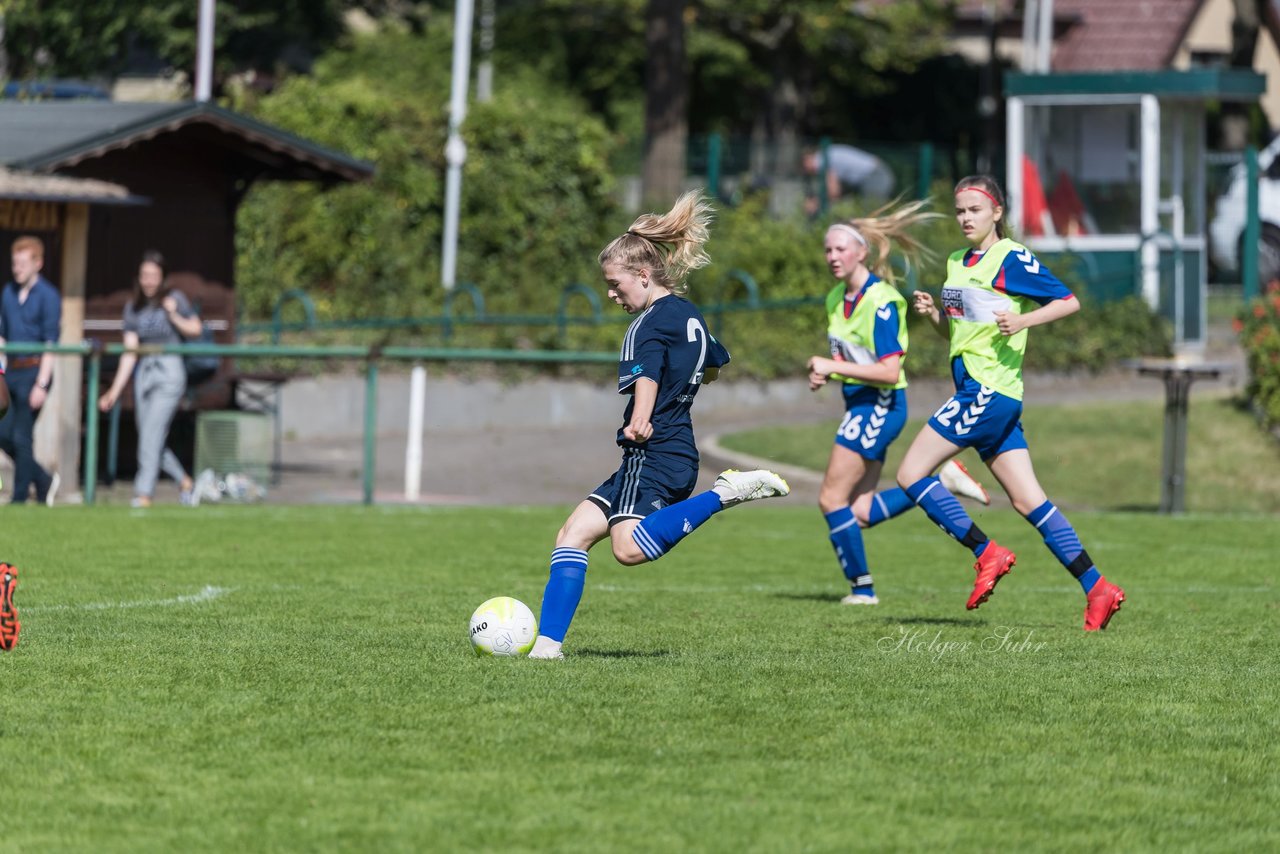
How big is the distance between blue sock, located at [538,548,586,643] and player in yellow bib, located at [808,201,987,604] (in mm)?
3092

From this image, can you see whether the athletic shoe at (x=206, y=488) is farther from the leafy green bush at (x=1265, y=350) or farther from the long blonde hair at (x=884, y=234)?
the leafy green bush at (x=1265, y=350)

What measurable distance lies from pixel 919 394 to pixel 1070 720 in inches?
754

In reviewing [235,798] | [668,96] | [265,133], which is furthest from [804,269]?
[235,798]

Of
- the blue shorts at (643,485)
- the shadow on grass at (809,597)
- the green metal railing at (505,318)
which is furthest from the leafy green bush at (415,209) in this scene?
the blue shorts at (643,485)

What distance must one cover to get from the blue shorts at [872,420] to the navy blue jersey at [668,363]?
2929 mm

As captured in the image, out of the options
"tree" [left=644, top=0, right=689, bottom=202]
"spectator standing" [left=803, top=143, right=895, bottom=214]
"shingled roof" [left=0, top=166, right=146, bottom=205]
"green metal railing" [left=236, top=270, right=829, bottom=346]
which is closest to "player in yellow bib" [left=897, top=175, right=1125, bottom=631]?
"shingled roof" [left=0, top=166, right=146, bottom=205]

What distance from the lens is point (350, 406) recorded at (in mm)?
24328

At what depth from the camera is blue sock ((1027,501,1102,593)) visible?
9.70 m

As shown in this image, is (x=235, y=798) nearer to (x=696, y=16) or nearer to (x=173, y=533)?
(x=173, y=533)

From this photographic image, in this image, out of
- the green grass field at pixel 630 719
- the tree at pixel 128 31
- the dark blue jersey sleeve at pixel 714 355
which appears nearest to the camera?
→ the green grass field at pixel 630 719

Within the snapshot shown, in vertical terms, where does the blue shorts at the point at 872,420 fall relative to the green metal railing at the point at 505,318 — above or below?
below

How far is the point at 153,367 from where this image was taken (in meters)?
17.0

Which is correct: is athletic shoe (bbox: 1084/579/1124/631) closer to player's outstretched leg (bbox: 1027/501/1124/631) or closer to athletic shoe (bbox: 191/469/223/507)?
player's outstretched leg (bbox: 1027/501/1124/631)

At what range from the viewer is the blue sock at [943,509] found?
10.0 meters
